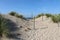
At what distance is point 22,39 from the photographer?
9.90 meters

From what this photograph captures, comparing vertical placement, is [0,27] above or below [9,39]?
above

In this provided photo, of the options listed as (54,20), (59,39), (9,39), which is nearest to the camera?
(9,39)

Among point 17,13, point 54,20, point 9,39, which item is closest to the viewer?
point 9,39

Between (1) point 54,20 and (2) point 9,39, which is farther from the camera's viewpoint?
(1) point 54,20

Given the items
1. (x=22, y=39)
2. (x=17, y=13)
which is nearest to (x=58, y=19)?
(x=17, y=13)

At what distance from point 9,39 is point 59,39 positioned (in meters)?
3.29

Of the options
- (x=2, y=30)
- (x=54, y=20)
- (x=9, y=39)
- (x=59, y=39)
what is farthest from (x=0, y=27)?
(x=54, y=20)

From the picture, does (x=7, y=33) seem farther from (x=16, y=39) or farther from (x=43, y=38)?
(x=43, y=38)

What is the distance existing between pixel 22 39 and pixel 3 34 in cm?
126

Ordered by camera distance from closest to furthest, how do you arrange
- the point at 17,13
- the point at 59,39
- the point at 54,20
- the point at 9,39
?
the point at 9,39
the point at 59,39
the point at 54,20
the point at 17,13

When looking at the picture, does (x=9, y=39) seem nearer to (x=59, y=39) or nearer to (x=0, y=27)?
(x=0, y=27)

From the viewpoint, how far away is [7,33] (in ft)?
33.0

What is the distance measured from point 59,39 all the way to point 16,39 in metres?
2.84

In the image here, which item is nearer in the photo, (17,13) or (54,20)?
(54,20)
